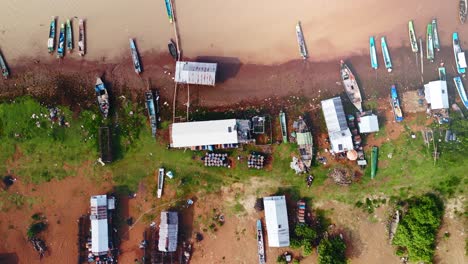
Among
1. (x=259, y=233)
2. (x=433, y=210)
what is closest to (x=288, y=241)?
(x=259, y=233)

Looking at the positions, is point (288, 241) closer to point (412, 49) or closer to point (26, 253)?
point (412, 49)

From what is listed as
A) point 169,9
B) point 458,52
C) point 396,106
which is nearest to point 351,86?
point 396,106

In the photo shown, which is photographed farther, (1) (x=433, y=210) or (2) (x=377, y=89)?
(2) (x=377, y=89)

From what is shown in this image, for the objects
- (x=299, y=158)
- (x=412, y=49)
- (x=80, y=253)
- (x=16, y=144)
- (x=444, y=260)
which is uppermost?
(x=412, y=49)

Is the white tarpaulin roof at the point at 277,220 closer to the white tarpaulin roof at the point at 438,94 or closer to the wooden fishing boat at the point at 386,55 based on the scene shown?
the wooden fishing boat at the point at 386,55

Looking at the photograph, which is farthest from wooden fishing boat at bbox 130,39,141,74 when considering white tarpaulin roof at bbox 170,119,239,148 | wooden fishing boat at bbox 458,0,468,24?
wooden fishing boat at bbox 458,0,468,24

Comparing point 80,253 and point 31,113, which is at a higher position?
point 31,113

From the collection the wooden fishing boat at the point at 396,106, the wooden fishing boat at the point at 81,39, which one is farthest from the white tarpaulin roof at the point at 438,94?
the wooden fishing boat at the point at 81,39
